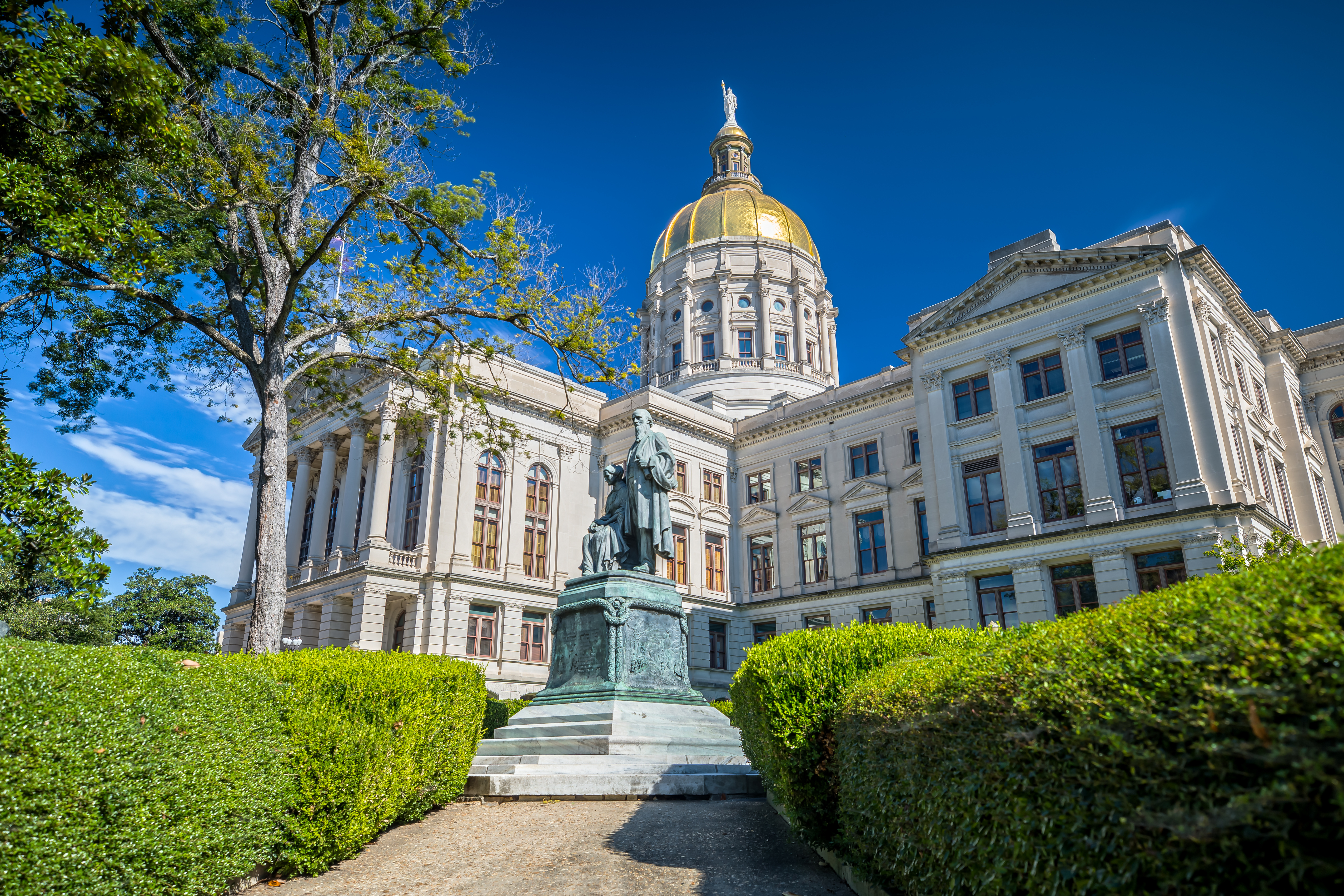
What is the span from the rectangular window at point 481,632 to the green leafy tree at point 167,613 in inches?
891

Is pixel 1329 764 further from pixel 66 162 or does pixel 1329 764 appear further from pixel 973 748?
pixel 66 162

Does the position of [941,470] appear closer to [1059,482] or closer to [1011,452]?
[1011,452]

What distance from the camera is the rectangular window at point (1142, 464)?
27.0m

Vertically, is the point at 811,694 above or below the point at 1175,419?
below

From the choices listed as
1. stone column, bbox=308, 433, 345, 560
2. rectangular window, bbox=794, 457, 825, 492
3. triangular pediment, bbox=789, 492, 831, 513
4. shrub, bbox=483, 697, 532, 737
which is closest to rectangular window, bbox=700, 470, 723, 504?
triangular pediment, bbox=789, 492, 831, 513

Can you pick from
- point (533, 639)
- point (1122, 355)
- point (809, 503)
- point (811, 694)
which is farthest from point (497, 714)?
point (1122, 355)

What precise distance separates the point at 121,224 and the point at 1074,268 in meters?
29.1

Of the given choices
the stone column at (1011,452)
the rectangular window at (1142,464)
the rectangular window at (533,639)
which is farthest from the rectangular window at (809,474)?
the rectangular window at (1142,464)

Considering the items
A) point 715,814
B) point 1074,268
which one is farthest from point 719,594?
point 715,814

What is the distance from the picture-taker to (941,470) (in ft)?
105

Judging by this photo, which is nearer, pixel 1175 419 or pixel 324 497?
pixel 1175 419

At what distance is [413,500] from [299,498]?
327 inches

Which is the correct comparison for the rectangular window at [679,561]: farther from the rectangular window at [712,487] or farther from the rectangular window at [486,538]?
the rectangular window at [486,538]

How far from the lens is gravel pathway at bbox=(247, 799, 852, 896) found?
22.5 ft
